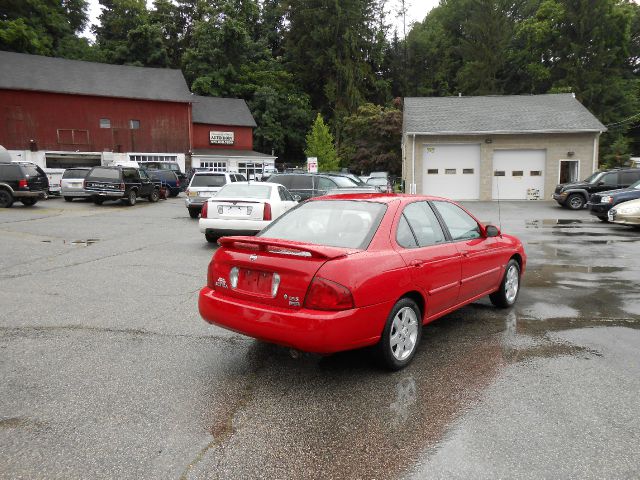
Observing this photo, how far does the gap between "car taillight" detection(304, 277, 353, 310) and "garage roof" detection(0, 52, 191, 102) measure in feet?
139

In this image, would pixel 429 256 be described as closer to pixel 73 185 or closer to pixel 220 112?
pixel 73 185

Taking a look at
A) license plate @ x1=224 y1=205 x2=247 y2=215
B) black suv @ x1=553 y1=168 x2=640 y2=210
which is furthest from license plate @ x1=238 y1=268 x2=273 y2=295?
black suv @ x1=553 y1=168 x2=640 y2=210

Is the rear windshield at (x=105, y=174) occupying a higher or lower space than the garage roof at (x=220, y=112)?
lower

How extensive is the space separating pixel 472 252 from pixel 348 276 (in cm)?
205

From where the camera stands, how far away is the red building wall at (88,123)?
3859 cm

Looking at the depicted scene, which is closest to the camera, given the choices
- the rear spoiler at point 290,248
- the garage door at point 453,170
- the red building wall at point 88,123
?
the rear spoiler at point 290,248

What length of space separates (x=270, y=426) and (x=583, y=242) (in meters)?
11.3

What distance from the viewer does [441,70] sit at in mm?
61000

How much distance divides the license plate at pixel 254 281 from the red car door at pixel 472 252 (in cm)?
209

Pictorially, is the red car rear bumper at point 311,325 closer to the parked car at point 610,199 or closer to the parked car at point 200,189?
the parked car at point 200,189

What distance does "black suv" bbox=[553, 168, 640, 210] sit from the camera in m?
20.8

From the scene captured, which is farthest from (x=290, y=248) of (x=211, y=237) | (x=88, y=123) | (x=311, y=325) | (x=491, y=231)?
(x=88, y=123)

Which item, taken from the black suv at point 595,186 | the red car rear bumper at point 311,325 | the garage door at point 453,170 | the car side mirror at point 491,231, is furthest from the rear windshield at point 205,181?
the garage door at point 453,170

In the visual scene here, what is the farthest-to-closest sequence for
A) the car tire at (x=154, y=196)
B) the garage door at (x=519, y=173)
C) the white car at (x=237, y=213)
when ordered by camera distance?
the garage door at (x=519, y=173) < the car tire at (x=154, y=196) < the white car at (x=237, y=213)
